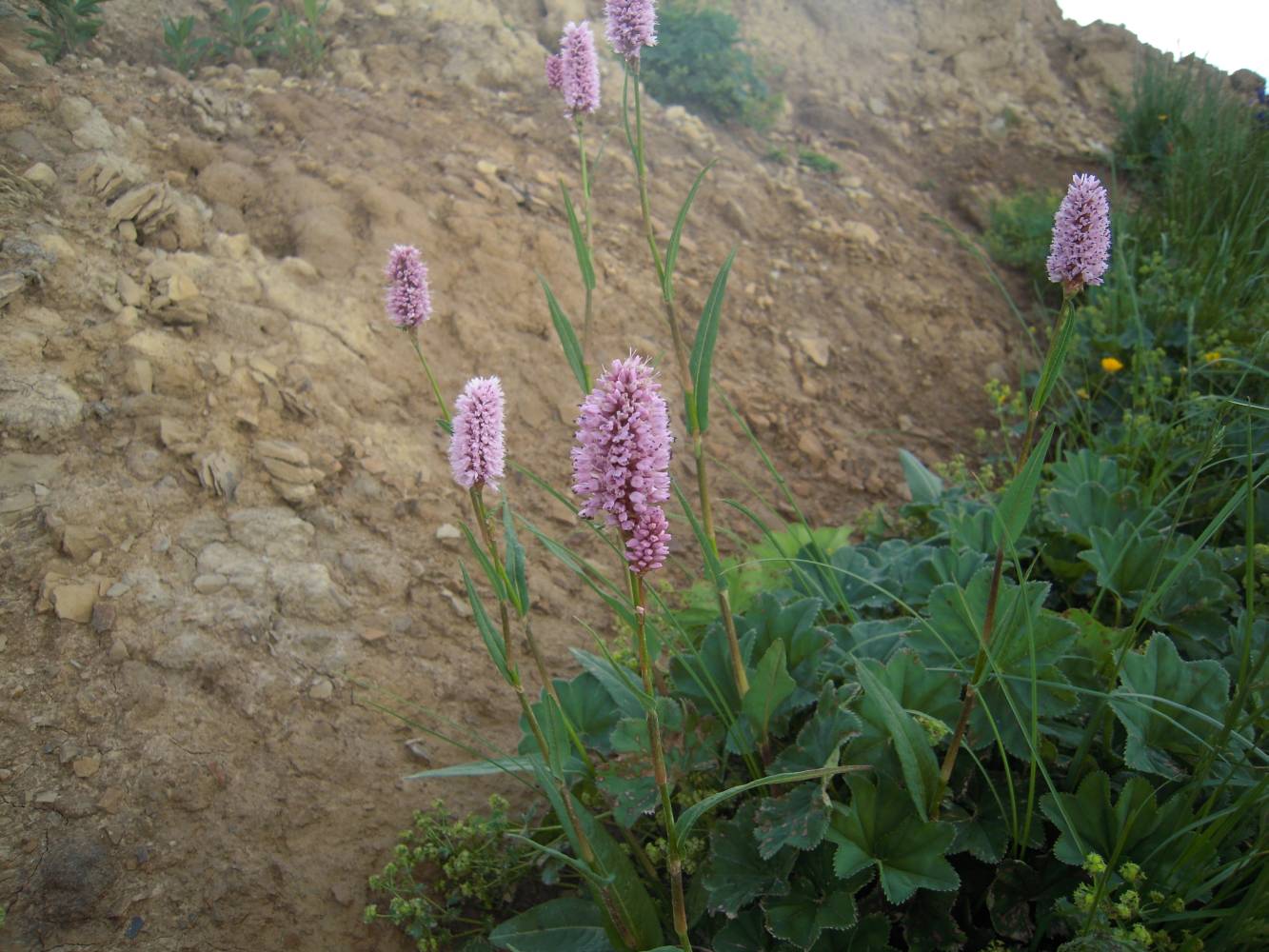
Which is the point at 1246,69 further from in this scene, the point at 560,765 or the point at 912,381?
the point at 560,765

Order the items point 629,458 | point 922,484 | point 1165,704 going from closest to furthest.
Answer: point 629,458 < point 1165,704 < point 922,484

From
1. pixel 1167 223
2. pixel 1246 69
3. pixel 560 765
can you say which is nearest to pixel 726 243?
pixel 1167 223

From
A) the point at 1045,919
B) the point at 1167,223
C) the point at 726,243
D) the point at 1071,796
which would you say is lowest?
the point at 1045,919

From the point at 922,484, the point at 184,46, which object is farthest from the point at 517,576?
the point at 184,46

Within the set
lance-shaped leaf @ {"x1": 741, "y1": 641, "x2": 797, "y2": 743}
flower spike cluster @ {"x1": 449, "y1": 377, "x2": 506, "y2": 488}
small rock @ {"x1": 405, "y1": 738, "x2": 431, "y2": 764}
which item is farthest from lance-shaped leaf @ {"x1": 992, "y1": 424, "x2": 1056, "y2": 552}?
small rock @ {"x1": 405, "y1": 738, "x2": 431, "y2": 764}

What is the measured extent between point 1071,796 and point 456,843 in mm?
1370

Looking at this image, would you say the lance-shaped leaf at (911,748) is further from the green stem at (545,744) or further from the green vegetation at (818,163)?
the green vegetation at (818,163)

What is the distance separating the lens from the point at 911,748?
1661 mm

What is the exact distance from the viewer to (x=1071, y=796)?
1.68m

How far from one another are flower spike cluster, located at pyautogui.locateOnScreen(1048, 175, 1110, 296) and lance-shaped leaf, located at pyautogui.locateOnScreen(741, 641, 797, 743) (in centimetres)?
94

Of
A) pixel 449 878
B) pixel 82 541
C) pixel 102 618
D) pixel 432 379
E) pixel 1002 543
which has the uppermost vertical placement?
pixel 1002 543

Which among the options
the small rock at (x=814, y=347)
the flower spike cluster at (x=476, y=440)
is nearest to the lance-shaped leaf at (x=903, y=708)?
the flower spike cluster at (x=476, y=440)

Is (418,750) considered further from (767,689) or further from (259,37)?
(259,37)

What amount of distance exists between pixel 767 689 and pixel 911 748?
1.07ft
